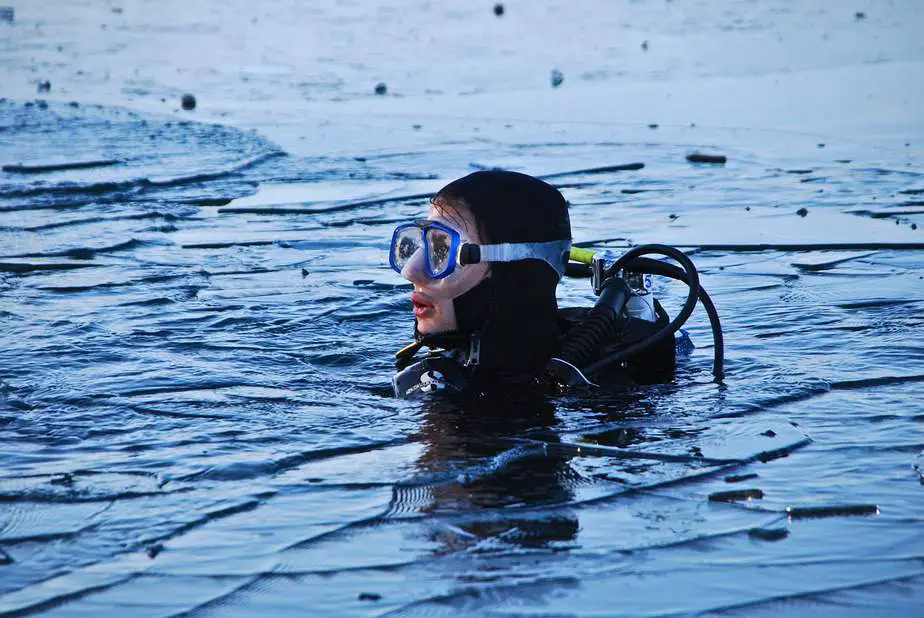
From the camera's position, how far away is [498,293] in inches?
192

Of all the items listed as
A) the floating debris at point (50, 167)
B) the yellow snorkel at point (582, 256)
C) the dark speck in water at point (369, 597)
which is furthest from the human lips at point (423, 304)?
the floating debris at point (50, 167)

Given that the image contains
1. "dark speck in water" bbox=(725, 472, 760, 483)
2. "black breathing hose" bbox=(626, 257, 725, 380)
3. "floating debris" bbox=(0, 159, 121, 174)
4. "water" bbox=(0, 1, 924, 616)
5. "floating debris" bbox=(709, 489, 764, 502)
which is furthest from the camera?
"floating debris" bbox=(0, 159, 121, 174)

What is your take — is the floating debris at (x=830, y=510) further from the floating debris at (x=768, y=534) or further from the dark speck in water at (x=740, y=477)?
the dark speck in water at (x=740, y=477)

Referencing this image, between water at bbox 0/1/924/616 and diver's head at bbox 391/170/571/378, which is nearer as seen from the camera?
water at bbox 0/1/924/616

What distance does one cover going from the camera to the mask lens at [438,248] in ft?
16.0

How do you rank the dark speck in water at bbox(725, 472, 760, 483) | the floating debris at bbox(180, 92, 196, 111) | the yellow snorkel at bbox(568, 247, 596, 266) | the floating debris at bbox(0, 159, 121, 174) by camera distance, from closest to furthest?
the dark speck in water at bbox(725, 472, 760, 483) < the yellow snorkel at bbox(568, 247, 596, 266) < the floating debris at bbox(0, 159, 121, 174) < the floating debris at bbox(180, 92, 196, 111)

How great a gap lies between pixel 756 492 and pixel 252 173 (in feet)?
25.4

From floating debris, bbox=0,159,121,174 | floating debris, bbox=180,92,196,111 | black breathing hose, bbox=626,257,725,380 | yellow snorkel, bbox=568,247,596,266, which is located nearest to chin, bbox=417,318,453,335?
yellow snorkel, bbox=568,247,596,266

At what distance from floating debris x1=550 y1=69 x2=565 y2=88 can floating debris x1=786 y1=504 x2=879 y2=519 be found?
1193 cm

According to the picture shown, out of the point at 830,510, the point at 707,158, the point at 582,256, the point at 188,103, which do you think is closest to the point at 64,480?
the point at 830,510

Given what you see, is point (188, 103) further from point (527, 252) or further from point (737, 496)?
point (737, 496)

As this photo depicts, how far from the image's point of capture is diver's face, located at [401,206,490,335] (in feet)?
16.0

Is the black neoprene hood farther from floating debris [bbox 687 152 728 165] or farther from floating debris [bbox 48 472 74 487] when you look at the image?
floating debris [bbox 687 152 728 165]

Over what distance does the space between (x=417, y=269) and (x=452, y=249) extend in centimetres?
15
